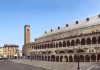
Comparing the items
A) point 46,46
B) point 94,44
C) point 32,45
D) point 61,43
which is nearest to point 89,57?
point 94,44

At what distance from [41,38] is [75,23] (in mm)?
37979

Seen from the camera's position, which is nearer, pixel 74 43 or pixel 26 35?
pixel 74 43

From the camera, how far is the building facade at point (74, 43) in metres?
91.7

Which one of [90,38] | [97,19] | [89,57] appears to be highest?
[97,19]

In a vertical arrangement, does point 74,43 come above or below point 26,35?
below

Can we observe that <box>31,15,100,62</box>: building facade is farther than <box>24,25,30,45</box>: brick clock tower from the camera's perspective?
No

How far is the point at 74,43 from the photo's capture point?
10419 centimetres

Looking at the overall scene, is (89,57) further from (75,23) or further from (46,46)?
(46,46)

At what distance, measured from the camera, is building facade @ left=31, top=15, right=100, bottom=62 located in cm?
9169

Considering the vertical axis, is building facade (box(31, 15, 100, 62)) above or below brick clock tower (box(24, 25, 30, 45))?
below

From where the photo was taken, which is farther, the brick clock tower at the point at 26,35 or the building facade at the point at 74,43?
the brick clock tower at the point at 26,35

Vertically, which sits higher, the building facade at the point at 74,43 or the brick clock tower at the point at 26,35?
the brick clock tower at the point at 26,35

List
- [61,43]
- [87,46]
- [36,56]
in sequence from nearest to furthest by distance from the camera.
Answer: [87,46]
[61,43]
[36,56]

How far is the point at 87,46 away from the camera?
95625 mm
